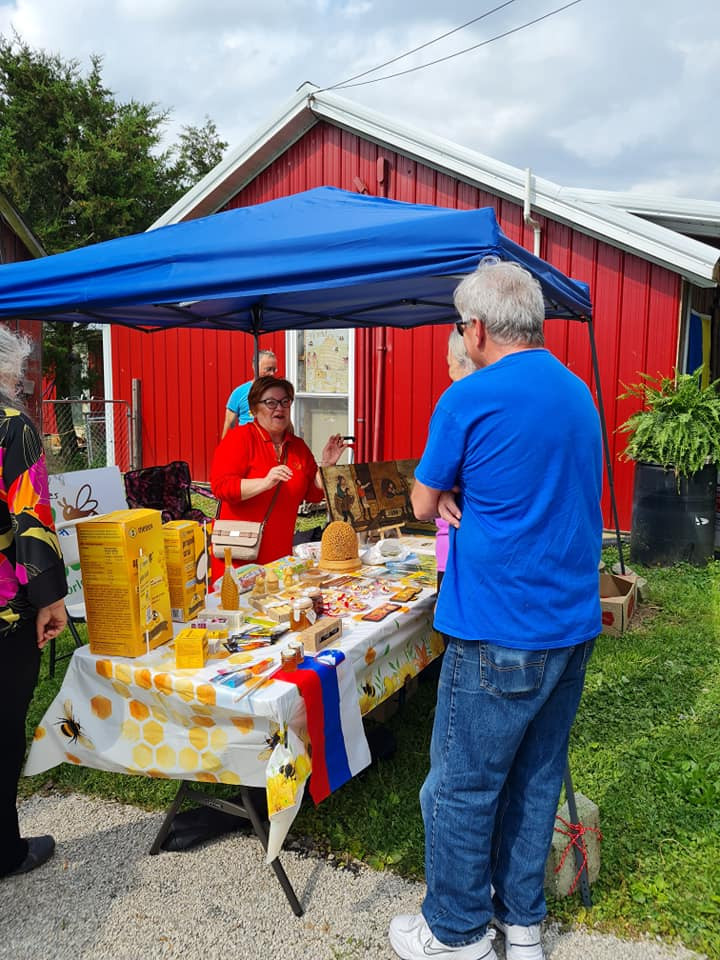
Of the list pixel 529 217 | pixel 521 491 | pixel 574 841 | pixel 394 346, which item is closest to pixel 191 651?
pixel 521 491

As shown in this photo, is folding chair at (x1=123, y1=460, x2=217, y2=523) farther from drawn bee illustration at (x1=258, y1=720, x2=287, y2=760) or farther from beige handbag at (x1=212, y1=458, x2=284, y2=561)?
drawn bee illustration at (x1=258, y1=720, x2=287, y2=760)

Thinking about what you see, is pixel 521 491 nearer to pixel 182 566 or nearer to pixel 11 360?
pixel 182 566

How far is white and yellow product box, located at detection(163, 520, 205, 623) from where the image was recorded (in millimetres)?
2305

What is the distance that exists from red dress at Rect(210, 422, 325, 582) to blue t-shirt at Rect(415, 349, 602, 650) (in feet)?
6.19

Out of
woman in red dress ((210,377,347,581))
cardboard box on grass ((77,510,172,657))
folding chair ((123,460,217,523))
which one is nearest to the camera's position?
cardboard box on grass ((77,510,172,657))

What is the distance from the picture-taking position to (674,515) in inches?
228

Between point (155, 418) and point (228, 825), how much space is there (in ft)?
27.1

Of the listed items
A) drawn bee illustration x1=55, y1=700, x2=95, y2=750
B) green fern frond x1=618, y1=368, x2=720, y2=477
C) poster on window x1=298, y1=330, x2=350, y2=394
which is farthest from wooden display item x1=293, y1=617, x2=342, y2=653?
poster on window x1=298, y1=330, x2=350, y2=394

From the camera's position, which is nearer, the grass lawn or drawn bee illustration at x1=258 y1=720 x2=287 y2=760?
drawn bee illustration at x1=258 y1=720 x2=287 y2=760

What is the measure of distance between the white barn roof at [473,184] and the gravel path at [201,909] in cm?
522

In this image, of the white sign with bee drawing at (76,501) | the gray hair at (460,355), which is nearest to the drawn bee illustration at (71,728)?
the white sign with bee drawing at (76,501)

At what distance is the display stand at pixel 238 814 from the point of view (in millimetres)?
2117

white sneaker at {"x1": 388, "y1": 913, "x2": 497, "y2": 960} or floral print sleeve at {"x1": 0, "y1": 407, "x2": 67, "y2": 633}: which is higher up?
floral print sleeve at {"x1": 0, "y1": 407, "x2": 67, "y2": 633}

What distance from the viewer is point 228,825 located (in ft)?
8.05
